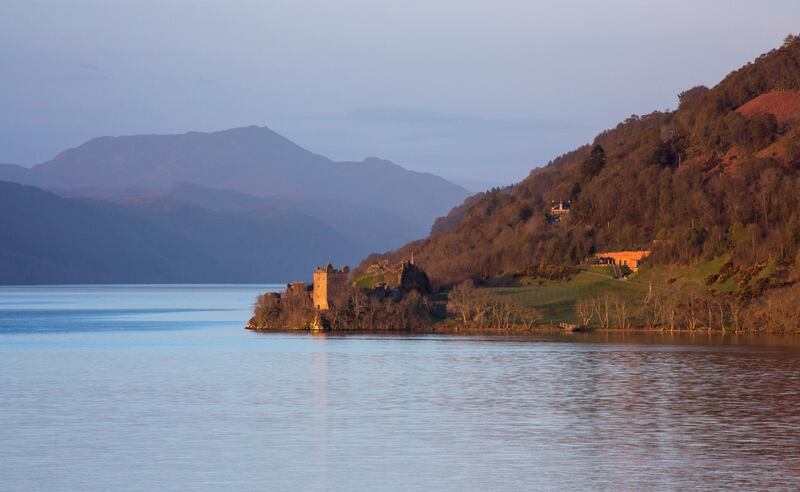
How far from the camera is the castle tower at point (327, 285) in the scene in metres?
133

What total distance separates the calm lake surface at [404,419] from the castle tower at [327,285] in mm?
35407

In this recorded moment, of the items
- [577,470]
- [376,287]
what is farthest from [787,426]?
[376,287]

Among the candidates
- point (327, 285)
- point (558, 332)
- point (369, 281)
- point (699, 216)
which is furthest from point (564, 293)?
point (699, 216)

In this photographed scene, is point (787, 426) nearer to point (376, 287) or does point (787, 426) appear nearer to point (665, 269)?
point (376, 287)

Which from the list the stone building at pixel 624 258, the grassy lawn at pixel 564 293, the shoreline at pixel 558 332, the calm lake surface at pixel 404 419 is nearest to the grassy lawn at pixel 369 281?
the shoreline at pixel 558 332

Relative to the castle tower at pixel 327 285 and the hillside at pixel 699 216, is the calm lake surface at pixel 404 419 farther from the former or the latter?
the hillside at pixel 699 216

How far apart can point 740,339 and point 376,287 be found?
4314 cm

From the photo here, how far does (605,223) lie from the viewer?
190 metres

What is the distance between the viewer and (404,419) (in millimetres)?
52000

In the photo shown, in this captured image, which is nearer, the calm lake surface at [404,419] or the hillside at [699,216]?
the calm lake surface at [404,419]

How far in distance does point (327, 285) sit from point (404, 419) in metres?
81.7

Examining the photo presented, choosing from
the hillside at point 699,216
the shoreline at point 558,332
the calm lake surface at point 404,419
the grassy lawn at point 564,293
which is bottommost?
the calm lake surface at point 404,419

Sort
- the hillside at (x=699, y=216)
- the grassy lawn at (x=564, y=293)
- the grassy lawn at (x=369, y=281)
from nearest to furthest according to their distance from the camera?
the grassy lawn at (x=564, y=293) → the grassy lawn at (x=369, y=281) → the hillside at (x=699, y=216)

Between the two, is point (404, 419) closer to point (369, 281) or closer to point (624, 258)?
point (369, 281)
